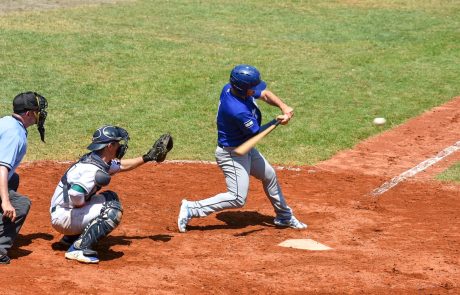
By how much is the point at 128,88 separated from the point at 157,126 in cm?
242

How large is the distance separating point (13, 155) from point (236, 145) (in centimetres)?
263

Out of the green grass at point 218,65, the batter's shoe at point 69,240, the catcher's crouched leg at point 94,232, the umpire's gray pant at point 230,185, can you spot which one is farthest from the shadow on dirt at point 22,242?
the green grass at point 218,65

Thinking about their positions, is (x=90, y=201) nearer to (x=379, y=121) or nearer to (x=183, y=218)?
(x=183, y=218)

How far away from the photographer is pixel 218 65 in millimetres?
19375

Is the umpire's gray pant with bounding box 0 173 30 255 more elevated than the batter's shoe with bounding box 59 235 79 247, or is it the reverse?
the umpire's gray pant with bounding box 0 173 30 255

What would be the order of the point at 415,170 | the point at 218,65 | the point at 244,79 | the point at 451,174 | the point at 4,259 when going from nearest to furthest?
1. the point at 4,259
2. the point at 244,79
3. the point at 451,174
4. the point at 415,170
5. the point at 218,65

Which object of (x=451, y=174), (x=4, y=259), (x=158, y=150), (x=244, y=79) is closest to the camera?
(x=4, y=259)

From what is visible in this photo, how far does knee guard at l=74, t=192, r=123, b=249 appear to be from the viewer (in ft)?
29.3

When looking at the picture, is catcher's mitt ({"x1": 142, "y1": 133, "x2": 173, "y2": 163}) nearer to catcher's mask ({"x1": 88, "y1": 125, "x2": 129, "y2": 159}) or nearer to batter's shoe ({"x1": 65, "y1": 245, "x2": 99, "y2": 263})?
catcher's mask ({"x1": 88, "y1": 125, "x2": 129, "y2": 159})

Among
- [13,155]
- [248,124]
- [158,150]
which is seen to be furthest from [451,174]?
[13,155]

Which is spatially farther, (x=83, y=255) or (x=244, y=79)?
(x=244, y=79)

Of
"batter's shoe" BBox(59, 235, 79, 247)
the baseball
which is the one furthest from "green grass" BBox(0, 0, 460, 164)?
"batter's shoe" BBox(59, 235, 79, 247)

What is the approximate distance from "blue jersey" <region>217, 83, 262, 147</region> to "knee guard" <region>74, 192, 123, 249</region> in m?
1.76

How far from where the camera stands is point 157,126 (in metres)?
15.6
